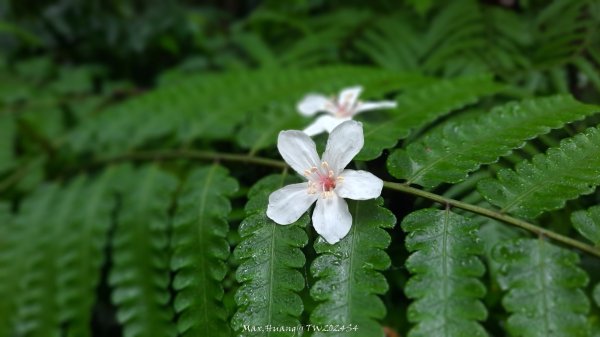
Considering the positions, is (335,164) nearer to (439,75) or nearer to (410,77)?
(410,77)

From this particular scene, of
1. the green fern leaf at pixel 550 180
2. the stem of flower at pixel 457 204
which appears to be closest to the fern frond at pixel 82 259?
the stem of flower at pixel 457 204

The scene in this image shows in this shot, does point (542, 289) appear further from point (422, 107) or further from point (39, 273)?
point (39, 273)

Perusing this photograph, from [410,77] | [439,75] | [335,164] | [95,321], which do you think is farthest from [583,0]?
[95,321]

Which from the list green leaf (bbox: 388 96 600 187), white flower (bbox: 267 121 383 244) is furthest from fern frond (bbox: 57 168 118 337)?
green leaf (bbox: 388 96 600 187)

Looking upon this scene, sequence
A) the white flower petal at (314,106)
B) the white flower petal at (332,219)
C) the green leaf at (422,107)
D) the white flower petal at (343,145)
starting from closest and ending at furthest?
the white flower petal at (332,219), the white flower petal at (343,145), the green leaf at (422,107), the white flower petal at (314,106)

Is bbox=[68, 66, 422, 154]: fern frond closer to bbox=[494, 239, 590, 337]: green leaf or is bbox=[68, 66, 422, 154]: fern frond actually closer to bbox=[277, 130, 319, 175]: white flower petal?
bbox=[277, 130, 319, 175]: white flower petal

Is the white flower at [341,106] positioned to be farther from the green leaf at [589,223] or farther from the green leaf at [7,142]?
the green leaf at [7,142]

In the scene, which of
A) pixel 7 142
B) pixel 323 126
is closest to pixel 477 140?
pixel 323 126
